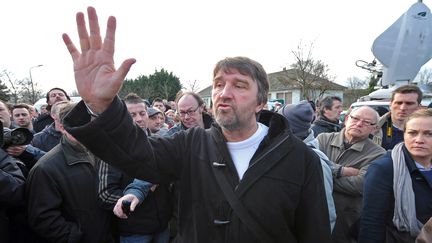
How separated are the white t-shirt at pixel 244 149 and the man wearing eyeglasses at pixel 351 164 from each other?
1.45 m

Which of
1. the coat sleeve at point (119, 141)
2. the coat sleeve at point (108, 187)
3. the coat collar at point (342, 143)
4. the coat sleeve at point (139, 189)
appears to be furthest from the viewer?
the coat collar at point (342, 143)

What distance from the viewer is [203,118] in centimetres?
405

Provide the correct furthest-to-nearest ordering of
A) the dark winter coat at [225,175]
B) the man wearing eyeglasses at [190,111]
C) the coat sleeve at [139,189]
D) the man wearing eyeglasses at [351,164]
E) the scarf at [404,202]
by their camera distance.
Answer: the man wearing eyeglasses at [190,111] < the man wearing eyeglasses at [351,164] < the coat sleeve at [139,189] < the scarf at [404,202] < the dark winter coat at [225,175]

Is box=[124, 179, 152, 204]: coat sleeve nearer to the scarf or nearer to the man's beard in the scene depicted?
the man's beard

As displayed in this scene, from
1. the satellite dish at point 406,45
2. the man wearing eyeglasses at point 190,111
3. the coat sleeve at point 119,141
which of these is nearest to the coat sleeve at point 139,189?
the coat sleeve at point 119,141

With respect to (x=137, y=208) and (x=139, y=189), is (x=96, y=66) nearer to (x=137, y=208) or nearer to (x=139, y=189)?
(x=139, y=189)

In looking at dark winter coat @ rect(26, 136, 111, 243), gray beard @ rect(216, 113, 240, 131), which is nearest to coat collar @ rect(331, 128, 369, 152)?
gray beard @ rect(216, 113, 240, 131)

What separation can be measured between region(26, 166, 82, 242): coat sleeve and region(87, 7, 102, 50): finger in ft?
5.11

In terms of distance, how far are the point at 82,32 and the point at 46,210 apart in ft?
5.70

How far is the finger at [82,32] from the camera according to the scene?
1.44m

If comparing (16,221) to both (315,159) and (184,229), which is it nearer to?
(184,229)

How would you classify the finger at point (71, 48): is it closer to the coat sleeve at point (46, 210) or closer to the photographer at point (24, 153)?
the coat sleeve at point (46, 210)

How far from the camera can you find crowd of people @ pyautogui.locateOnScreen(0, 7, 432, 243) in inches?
59.5

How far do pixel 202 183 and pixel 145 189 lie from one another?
896mm
